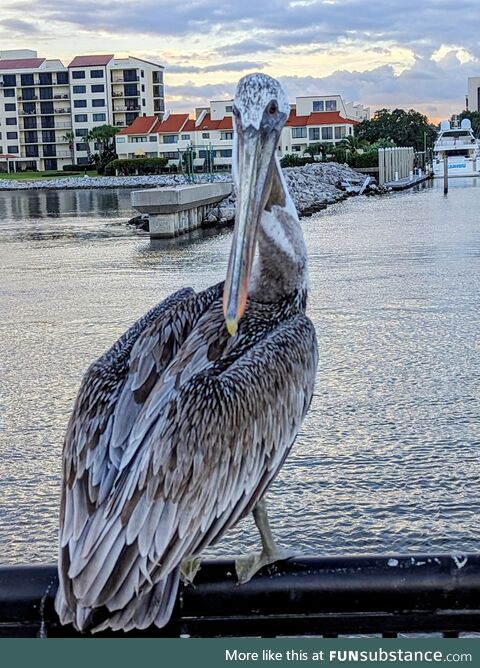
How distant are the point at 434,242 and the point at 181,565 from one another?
623 inches

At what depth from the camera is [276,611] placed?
6.01 feet

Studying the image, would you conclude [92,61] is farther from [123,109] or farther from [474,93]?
[474,93]

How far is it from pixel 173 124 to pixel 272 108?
289ft

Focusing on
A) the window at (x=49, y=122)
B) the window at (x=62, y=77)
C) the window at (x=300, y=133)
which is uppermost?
the window at (x=62, y=77)

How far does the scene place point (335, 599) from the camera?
180 centimetres

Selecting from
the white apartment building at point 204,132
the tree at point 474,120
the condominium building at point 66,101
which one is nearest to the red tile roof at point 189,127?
the white apartment building at point 204,132

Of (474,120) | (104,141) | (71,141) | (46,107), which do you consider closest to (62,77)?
(46,107)

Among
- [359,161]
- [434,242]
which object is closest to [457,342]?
[434,242]

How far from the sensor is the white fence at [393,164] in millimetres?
50219

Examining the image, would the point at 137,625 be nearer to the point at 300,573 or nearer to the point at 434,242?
the point at 300,573

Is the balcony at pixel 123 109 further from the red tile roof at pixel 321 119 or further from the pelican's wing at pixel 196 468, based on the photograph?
the pelican's wing at pixel 196 468

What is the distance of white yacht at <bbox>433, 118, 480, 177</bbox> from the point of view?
53.9 m

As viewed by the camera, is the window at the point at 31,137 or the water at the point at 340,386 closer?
the water at the point at 340,386

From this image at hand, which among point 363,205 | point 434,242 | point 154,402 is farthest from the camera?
point 363,205
